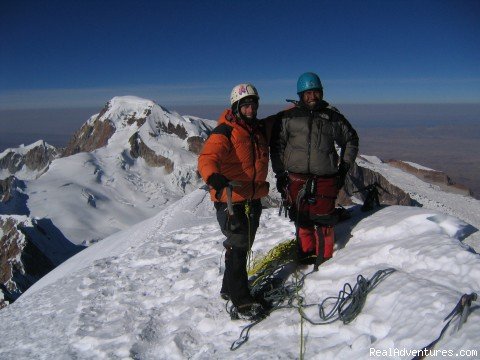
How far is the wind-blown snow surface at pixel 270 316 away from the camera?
3.82 m

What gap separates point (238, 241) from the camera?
5.07 metres

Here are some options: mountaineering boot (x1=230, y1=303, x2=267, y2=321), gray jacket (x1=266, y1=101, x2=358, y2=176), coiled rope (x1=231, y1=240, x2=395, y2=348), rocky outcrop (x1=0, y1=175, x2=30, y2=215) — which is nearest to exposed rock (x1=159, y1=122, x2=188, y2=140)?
rocky outcrop (x1=0, y1=175, x2=30, y2=215)

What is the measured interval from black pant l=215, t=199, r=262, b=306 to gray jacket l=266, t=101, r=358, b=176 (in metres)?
1.08

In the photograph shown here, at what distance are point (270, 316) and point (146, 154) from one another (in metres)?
113

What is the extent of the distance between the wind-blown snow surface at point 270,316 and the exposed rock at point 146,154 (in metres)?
103

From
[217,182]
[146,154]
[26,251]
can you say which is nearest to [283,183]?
[217,182]

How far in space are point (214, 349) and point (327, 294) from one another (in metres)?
1.66

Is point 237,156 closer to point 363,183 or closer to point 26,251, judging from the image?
point 26,251

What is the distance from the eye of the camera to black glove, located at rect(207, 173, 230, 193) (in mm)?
4500

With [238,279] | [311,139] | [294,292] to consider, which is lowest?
[294,292]

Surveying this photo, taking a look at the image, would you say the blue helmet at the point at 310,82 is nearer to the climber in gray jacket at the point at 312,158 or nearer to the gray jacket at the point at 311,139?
the climber in gray jacket at the point at 312,158

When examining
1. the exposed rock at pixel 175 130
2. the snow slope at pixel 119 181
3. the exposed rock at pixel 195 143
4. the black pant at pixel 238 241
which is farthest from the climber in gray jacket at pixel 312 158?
the exposed rock at pixel 175 130

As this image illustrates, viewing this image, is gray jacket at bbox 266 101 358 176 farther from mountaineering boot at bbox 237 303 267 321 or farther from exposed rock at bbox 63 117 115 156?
exposed rock at bbox 63 117 115 156

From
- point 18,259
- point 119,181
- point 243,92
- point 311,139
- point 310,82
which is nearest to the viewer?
point 243,92
